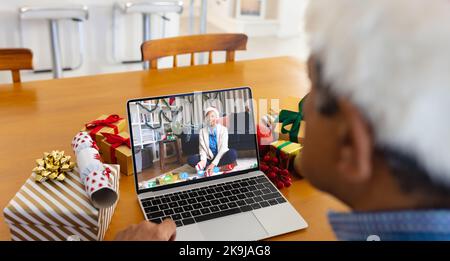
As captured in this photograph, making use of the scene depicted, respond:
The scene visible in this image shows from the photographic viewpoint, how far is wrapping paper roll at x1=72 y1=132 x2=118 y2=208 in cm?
94

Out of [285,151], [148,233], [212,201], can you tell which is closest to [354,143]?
[148,233]

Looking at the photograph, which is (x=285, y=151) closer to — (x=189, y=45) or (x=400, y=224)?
(x=400, y=224)

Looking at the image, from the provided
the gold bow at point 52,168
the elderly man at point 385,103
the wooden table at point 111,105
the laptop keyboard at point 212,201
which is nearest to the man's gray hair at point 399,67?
the elderly man at point 385,103

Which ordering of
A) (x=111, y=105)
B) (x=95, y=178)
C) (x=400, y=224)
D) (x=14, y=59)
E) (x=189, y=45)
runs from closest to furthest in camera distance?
(x=400, y=224), (x=95, y=178), (x=111, y=105), (x=14, y=59), (x=189, y=45)

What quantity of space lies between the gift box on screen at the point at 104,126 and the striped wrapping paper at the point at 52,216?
0.29 meters

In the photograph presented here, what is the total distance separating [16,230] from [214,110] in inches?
19.9

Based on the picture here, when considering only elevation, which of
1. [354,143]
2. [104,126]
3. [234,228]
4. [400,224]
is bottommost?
[234,228]

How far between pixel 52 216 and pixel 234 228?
1.21ft

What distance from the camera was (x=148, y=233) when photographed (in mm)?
856

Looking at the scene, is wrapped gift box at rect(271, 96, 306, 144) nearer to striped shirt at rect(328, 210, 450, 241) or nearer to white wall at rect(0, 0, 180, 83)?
striped shirt at rect(328, 210, 450, 241)

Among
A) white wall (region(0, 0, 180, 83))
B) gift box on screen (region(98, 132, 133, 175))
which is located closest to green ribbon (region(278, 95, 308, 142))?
gift box on screen (region(98, 132, 133, 175))

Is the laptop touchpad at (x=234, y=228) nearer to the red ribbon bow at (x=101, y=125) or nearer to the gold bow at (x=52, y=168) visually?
the gold bow at (x=52, y=168)

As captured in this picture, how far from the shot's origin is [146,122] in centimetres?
107

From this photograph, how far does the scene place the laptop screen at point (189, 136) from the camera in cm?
107
